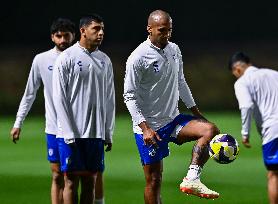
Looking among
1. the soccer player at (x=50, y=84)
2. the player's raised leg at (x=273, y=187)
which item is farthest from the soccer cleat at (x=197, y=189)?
the soccer player at (x=50, y=84)

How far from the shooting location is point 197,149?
852 centimetres

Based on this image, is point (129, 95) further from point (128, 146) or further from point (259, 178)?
point (128, 146)

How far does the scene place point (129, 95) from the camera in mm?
8531

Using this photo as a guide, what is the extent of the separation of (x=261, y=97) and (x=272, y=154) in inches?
22.9

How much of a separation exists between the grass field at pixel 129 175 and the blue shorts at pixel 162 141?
2.10m

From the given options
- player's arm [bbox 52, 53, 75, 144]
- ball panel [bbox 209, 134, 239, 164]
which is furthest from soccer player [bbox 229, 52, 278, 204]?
player's arm [bbox 52, 53, 75, 144]

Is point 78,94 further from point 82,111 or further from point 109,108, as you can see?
point 109,108

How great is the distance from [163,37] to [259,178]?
5.34 m

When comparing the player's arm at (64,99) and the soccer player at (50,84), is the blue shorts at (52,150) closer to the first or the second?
the soccer player at (50,84)

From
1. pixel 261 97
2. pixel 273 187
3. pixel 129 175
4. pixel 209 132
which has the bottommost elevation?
pixel 129 175

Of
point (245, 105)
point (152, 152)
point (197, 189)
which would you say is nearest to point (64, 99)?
point (152, 152)

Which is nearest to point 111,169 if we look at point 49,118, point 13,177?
point 13,177

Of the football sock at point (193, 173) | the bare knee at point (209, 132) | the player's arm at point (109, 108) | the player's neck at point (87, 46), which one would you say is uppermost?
the player's neck at point (87, 46)

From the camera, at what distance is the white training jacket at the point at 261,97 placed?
8.86 m
